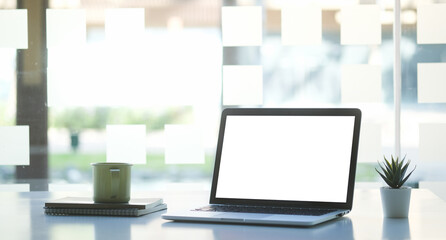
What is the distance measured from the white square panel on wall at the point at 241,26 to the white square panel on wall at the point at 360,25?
497 millimetres

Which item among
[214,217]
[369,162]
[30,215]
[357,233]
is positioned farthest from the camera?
[369,162]

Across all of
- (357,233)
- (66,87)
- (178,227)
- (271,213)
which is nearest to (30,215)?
(178,227)

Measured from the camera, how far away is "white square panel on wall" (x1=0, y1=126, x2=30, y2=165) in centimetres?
412

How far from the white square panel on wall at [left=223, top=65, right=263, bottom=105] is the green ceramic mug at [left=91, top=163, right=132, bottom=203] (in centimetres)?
232

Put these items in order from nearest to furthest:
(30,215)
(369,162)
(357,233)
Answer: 1. (357,233)
2. (30,215)
3. (369,162)

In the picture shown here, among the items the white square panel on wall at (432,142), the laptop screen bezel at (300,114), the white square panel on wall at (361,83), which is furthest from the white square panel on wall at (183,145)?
the laptop screen bezel at (300,114)

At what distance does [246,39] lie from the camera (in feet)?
13.3

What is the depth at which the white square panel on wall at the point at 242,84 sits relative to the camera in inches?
159

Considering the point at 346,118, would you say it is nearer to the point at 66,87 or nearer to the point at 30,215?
the point at 30,215

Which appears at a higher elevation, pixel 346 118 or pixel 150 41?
pixel 150 41

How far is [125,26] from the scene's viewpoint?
4102 millimetres

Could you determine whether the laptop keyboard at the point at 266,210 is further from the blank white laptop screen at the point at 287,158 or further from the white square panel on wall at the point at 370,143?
the white square panel on wall at the point at 370,143

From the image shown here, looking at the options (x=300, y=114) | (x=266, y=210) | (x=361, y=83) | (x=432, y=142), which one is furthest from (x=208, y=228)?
(x=432, y=142)

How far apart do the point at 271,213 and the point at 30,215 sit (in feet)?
2.03
